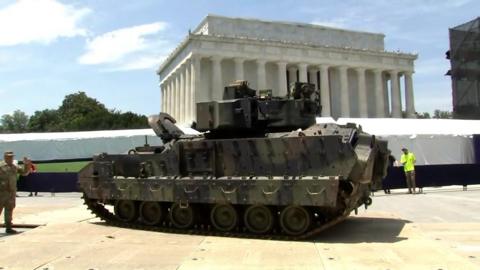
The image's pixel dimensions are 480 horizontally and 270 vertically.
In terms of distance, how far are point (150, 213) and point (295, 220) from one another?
3.62 m

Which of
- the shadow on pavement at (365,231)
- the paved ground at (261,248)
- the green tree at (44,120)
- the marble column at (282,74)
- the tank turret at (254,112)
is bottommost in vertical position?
the shadow on pavement at (365,231)

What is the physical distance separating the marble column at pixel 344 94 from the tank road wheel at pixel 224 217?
64097mm

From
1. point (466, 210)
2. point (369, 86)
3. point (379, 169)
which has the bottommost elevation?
point (466, 210)

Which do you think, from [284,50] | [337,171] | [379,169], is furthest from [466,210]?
[284,50]

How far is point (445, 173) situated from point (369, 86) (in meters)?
56.8

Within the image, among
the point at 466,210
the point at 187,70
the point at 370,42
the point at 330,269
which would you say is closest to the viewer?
the point at 330,269

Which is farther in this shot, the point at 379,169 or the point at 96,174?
the point at 96,174

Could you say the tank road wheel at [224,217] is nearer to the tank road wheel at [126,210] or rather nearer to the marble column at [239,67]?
the tank road wheel at [126,210]

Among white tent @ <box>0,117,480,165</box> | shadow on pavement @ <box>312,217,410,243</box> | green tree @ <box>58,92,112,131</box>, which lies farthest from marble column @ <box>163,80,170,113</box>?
shadow on pavement @ <box>312,217,410,243</box>

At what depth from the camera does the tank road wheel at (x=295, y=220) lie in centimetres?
1070

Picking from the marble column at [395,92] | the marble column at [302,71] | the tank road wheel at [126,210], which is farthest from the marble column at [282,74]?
the tank road wheel at [126,210]

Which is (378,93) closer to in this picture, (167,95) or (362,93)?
(362,93)

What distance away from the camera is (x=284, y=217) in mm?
10938

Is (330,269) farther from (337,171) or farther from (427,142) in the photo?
(427,142)
